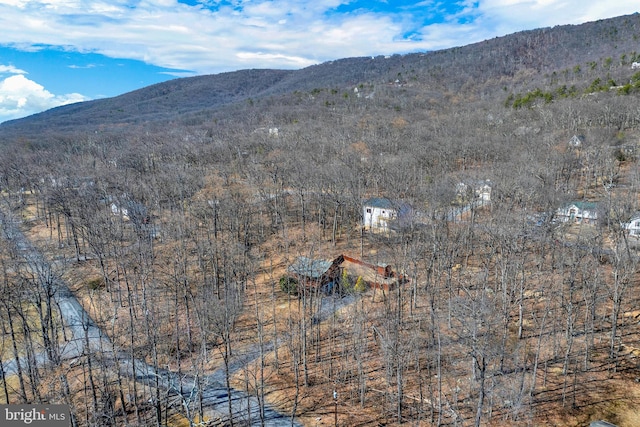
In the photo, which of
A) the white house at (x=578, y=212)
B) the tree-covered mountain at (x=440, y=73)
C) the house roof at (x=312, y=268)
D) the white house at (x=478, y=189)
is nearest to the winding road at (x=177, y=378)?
the house roof at (x=312, y=268)

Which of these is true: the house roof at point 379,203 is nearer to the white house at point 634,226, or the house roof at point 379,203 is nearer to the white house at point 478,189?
the white house at point 478,189

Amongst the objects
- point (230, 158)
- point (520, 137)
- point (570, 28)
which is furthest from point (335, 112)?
point (570, 28)

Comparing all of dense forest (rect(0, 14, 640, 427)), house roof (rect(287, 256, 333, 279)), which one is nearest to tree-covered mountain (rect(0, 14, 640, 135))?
dense forest (rect(0, 14, 640, 427))

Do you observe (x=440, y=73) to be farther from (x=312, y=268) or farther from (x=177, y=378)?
(x=177, y=378)

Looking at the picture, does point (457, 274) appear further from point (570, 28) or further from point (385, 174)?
point (570, 28)

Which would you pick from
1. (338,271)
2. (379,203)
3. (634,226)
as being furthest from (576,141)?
(338,271)

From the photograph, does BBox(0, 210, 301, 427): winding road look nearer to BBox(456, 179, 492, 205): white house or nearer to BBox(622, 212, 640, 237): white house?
BBox(456, 179, 492, 205): white house
